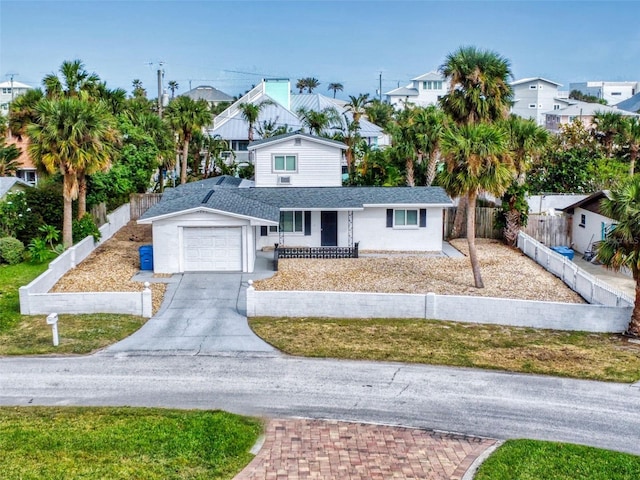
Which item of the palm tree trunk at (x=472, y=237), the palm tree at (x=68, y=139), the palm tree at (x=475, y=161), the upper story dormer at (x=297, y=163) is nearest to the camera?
the palm tree at (x=475, y=161)

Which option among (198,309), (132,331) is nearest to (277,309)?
(198,309)

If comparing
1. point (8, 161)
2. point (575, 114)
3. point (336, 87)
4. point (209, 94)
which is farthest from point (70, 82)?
point (336, 87)

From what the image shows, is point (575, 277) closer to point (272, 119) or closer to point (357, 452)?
point (357, 452)

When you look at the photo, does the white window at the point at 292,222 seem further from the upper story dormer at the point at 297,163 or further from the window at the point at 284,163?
the window at the point at 284,163

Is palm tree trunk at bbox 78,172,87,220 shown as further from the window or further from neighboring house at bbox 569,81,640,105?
neighboring house at bbox 569,81,640,105

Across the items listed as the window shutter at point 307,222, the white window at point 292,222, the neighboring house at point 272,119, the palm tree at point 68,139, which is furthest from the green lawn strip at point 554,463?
the neighboring house at point 272,119

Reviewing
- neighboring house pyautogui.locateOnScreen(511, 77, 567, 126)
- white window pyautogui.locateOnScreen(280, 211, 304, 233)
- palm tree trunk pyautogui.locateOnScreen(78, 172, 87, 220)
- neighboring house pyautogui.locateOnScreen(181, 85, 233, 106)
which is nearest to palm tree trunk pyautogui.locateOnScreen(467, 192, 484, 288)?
white window pyautogui.locateOnScreen(280, 211, 304, 233)
